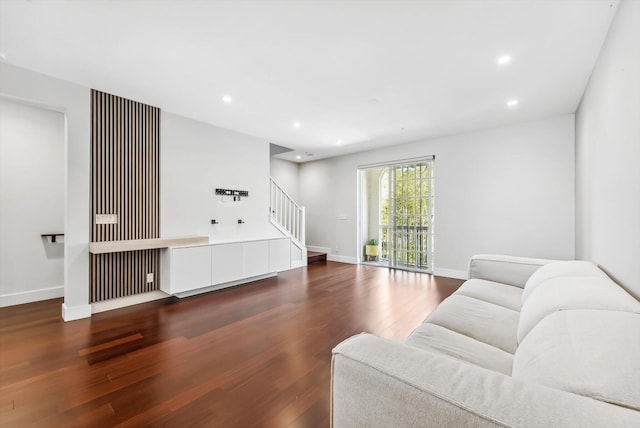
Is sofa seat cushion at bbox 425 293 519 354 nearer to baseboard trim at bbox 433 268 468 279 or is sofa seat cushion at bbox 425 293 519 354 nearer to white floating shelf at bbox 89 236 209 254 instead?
baseboard trim at bbox 433 268 468 279

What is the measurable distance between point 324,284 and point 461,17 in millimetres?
4101

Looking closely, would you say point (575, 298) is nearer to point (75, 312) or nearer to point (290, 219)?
point (75, 312)

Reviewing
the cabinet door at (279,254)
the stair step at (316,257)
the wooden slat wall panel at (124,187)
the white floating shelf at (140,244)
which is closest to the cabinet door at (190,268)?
the white floating shelf at (140,244)

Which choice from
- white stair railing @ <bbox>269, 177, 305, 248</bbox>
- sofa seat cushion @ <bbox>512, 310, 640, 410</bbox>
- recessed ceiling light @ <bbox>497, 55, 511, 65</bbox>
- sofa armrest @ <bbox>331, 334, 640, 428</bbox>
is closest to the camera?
sofa armrest @ <bbox>331, 334, 640, 428</bbox>

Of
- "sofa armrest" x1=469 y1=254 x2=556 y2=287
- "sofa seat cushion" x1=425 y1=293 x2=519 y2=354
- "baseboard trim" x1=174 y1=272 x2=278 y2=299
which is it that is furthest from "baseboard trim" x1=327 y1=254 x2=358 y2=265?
"sofa seat cushion" x1=425 y1=293 x2=519 y2=354

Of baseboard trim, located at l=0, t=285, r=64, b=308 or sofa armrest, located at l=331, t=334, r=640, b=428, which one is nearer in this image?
sofa armrest, located at l=331, t=334, r=640, b=428

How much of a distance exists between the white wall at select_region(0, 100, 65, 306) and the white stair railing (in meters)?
3.64

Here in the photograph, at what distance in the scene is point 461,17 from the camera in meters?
2.22

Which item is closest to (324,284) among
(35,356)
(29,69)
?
(35,356)

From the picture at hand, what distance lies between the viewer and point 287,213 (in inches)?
274

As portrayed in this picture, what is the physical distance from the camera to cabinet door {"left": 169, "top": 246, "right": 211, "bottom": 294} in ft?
12.8

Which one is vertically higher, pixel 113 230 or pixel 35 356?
pixel 113 230

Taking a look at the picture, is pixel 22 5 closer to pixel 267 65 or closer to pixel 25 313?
pixel 267 65

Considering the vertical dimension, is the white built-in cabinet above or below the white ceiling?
below
